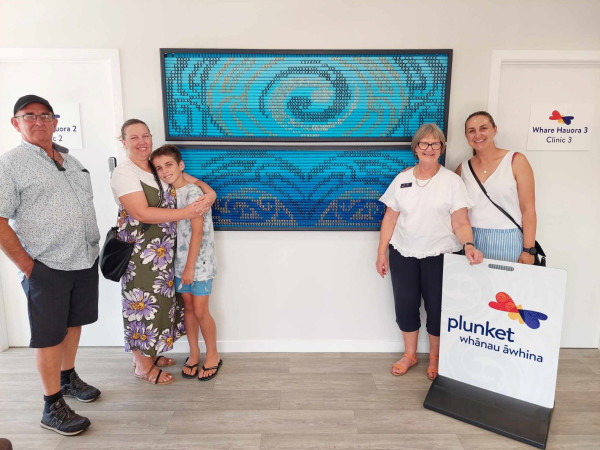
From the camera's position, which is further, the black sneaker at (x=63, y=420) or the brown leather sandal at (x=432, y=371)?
the brown leather sandal at (x=432, y=371)

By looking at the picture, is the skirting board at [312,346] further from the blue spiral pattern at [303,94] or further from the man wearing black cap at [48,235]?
the blue spiral pattern at [303,94]

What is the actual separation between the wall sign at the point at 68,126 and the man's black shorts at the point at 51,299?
106 cm

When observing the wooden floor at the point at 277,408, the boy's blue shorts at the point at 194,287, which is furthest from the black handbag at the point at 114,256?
the wooden floor at the point at 277,408

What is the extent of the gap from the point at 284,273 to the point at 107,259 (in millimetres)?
1139

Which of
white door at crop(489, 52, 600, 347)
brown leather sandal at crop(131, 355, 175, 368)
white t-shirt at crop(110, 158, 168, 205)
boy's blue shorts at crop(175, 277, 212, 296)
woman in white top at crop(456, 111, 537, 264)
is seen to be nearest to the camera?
white t-shirt at crop(110, 158, 168, 205)

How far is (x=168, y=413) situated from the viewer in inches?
84.8

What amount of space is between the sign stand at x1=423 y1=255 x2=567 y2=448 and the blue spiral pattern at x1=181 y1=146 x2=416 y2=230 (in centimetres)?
72

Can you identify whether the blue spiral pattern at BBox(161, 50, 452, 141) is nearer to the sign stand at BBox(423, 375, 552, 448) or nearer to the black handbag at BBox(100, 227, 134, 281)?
the black handbag at BBox(100, 227, 134, 281)

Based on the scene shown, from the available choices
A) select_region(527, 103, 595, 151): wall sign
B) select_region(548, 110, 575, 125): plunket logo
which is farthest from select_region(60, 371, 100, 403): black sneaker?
select_region(548, 110, 575, 125): plunket logo

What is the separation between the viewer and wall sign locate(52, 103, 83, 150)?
2.60m

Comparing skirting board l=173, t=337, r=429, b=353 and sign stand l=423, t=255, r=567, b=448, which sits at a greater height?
sign stand l=423, t=255, r=567, b=448

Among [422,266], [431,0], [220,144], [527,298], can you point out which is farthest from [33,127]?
[527,298]

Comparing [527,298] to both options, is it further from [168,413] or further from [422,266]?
[168,413]

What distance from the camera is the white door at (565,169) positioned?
2533mm
